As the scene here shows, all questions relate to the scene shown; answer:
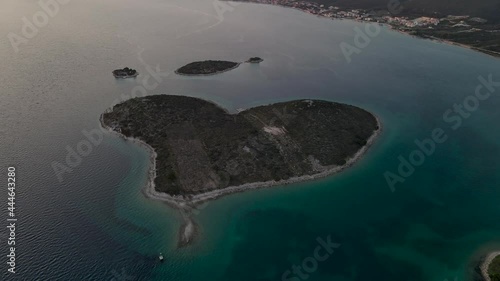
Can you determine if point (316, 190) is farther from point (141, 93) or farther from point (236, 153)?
point (141, 93)

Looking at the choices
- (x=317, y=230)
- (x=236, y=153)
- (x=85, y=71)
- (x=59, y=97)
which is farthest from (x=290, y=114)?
(x=85, y=71)
